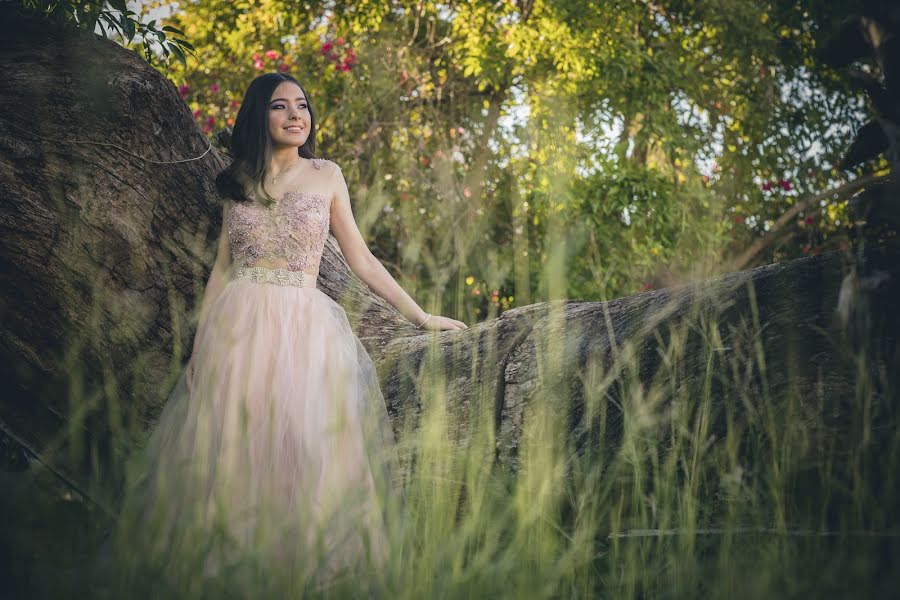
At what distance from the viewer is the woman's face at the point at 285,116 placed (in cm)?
312

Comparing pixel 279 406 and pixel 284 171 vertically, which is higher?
pixel 284 171

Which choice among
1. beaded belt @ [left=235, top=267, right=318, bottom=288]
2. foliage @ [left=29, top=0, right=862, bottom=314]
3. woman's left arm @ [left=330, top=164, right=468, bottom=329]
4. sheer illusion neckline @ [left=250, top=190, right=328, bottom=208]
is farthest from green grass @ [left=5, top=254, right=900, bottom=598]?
foliage @ [left=29, top=0, right=862, bottom=314]

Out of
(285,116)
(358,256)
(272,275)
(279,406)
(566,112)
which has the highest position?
(566,112)

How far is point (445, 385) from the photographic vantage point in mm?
2742

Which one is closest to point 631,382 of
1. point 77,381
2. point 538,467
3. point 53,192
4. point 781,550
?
point 538,467

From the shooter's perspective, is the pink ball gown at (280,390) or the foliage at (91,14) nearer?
the pink ball gown at (280,390)

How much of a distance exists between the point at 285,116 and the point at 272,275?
0.69 metres

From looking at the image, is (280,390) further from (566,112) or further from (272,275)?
(566,112)

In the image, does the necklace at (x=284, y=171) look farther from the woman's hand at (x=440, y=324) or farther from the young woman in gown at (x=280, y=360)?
the woman's hand at (x=440, y=324)

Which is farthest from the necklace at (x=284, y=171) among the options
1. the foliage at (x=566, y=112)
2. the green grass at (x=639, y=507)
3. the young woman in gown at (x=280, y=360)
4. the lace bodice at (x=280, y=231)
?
the foliage at (x=566, y=112)

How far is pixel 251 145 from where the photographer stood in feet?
10.2

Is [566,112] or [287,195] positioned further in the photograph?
[566,112]

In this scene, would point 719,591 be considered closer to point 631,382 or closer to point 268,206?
point 631,382

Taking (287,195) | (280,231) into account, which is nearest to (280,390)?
(280,231)
